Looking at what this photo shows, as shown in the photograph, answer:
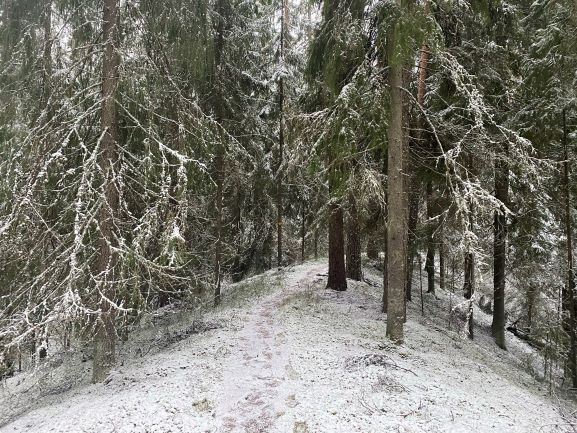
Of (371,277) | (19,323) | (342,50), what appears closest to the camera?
(19,323)

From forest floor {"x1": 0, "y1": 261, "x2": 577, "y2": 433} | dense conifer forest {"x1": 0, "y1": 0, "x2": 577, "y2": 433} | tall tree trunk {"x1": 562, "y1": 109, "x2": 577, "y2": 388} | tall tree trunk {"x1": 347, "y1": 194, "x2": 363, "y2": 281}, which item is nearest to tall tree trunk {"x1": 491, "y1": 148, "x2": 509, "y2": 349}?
dense conifer forest {"x1": 0, "y1": 0, "x2": 577, "y2": 433}

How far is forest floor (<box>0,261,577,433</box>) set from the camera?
5777mm

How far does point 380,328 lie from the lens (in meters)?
10.1

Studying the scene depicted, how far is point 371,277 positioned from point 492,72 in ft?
31.0

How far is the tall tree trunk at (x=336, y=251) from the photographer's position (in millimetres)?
13258

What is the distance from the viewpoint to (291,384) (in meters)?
6.82

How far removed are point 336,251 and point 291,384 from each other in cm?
677

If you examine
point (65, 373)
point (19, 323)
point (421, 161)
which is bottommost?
point (65, 373)

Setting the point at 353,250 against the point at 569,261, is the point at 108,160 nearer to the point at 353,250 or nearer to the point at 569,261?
the point at 353,250

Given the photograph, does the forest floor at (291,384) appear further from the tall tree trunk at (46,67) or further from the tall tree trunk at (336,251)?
the tall tree trunk at (46,67)

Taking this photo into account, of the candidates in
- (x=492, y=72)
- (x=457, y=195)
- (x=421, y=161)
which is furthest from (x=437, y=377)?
(x=492, y=72)

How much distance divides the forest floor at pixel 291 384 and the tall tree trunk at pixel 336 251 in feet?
5.88

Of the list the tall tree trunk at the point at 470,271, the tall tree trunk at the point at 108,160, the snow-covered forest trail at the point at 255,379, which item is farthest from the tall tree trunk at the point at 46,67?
the tall tree trunk at the point at 470,271

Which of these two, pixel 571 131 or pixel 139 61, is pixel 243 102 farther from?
pixel 571 131
